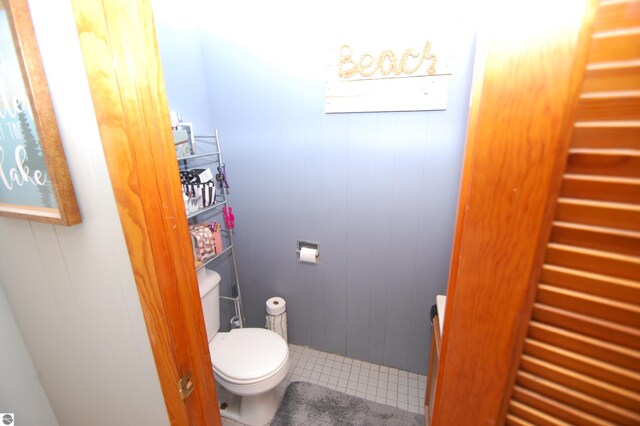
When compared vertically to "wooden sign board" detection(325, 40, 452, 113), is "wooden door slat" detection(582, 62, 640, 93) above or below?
below

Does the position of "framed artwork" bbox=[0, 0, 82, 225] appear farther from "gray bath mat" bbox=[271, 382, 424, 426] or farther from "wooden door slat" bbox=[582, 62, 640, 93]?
"gray bath mat" bbox=[271, 382, 424, 426]

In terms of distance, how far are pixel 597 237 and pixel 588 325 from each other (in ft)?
0.43

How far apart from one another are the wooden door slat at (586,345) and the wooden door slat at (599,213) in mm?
168

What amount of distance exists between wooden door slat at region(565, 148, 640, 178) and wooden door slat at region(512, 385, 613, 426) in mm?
359

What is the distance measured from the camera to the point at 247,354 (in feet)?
5.40

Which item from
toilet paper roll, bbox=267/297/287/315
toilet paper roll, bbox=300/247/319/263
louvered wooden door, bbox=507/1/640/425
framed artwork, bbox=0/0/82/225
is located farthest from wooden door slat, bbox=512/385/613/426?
toilet paper roll, bbox=267/297/287/315

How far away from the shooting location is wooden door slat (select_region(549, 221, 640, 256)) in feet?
1.20

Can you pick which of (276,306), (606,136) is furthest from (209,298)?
(606,136)

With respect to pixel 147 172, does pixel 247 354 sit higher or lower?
lower

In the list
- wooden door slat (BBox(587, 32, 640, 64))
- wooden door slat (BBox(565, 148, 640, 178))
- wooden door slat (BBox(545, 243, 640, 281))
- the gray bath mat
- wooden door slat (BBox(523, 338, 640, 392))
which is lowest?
the gray bath mat

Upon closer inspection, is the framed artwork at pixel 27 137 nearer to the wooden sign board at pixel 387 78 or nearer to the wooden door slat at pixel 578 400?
the wooden door slat at pixel 578 400

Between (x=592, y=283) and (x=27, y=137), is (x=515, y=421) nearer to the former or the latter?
(x=592, y=283)

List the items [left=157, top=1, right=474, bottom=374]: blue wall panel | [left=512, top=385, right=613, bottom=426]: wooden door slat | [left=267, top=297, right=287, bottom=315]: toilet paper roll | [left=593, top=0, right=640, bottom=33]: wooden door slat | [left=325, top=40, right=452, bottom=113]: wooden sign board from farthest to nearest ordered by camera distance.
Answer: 1. [left=267, top=297, right=287, bottom=315]: toilet paper roll
2. [left=157, top=1, right=474, bottom=374]: blue wall panel
3. [left=325, top=40, right=452, bottom=113]: wooden sign board
4. [left=512, top=385, right=613, bottom=426]: wooden door slat
5. [left=593, top=0, right=640, bottom=33]: wooden door slat

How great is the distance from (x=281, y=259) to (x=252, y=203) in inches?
18.1
